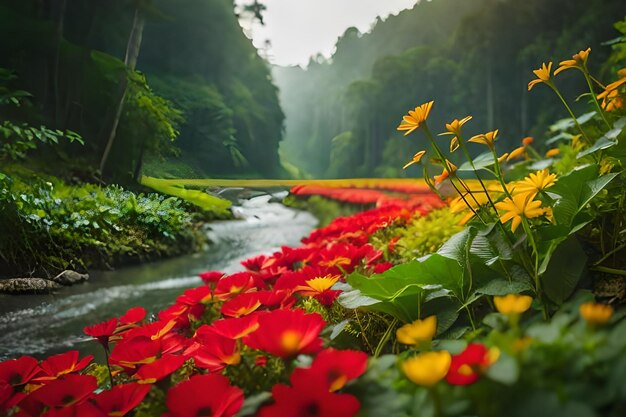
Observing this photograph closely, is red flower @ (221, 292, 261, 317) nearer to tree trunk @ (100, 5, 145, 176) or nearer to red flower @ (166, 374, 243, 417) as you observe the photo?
red flower @ (166, 374, 243, 417)

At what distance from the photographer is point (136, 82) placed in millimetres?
1138

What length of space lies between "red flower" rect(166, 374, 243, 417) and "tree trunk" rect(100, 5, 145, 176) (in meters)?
0.83

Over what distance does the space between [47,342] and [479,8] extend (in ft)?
12.3

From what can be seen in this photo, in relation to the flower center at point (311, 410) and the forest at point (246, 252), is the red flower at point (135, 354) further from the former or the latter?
the flower center at point (311, 410)

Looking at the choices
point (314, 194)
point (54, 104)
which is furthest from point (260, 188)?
point (54, 104)

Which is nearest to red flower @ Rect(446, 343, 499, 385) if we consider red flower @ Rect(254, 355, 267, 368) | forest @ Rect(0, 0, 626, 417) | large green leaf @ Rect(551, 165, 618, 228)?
forest @ Rect(0, 0, 626, 417)

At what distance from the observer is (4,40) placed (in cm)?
97

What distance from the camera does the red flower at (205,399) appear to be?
1.11ft

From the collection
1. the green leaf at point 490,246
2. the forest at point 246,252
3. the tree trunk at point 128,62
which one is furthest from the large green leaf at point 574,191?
the tree trunk at point 128,62

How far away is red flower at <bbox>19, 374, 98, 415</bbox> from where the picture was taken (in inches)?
17.3

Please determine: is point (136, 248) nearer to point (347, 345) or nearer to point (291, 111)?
point (347, 345)

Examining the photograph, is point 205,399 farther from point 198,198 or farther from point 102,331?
point 198,198

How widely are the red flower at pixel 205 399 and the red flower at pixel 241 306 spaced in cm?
18

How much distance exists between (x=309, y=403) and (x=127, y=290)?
0.93m
